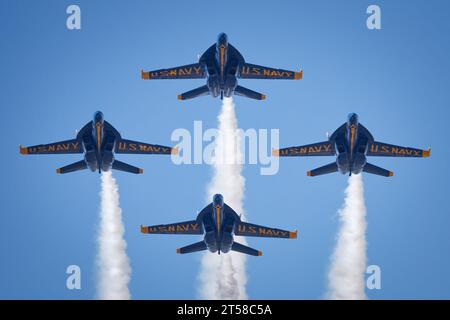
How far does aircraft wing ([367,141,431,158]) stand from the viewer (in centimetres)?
9669

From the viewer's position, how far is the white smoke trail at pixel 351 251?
99438 mm

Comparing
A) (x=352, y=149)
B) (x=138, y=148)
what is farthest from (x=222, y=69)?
(x=352, y=149)

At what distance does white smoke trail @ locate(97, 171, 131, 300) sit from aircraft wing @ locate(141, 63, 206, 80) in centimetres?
1241

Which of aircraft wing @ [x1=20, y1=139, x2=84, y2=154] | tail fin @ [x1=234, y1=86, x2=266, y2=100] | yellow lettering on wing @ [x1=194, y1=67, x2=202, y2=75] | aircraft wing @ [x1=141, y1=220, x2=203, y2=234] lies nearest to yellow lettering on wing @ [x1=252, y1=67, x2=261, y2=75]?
tail fin @ [x1=234, y1=86, x2=266, y2=100]

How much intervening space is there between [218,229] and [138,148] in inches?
540

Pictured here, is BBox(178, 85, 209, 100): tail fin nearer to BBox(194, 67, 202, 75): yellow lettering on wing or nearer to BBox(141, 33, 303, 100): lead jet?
BBox(141, 33, 303, 100): lead jet

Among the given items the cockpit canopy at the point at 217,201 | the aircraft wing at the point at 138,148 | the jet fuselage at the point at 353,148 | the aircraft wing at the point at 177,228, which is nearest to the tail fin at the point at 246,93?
the aircraft wing at the point at 138,148

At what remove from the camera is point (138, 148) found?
98.8m

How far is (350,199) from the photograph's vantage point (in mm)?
104500

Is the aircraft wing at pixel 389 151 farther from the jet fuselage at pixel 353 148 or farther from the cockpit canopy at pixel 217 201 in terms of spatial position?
the cockpit canopy at pixel 217 201

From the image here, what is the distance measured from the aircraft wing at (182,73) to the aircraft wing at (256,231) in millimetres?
18225

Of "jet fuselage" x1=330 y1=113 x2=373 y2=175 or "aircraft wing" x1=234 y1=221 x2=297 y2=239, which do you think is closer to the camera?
"jet fuselage" x1=330 y1=113 x2=373 y2=175

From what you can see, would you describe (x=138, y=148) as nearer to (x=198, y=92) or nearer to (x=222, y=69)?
(x=198, y=92)
